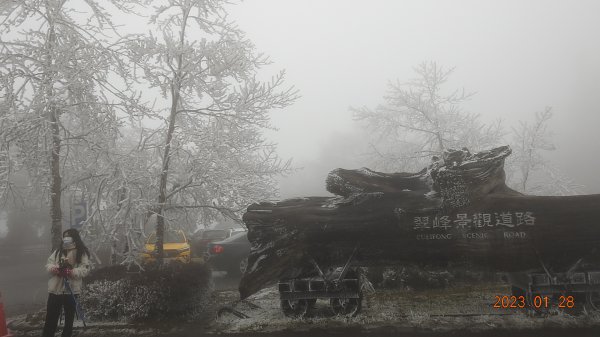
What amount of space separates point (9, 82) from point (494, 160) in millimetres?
8597

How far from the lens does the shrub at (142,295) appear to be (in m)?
7.53

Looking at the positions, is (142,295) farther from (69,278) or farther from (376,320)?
(376,320)

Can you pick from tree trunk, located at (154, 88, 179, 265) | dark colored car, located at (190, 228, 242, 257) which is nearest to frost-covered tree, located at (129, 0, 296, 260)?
tree trunk, located at (154, 88, 179, 265)

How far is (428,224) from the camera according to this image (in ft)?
22.7

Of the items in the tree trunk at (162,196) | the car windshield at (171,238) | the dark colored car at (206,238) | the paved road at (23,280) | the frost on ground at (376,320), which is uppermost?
the tree trunk at (162,196)

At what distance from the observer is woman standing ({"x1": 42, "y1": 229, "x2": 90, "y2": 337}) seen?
6.20 metres

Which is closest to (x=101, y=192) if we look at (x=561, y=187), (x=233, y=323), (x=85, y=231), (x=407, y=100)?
(x=85, y=231)

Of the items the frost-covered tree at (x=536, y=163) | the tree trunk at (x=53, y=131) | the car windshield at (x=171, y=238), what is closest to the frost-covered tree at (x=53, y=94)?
the tree trunk at (x=53, y=131)

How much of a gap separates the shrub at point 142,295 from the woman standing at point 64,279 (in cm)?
127

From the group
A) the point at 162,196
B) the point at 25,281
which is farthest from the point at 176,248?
the point at 25,281

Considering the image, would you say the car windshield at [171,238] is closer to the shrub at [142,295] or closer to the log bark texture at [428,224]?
the shrub at [142,295]

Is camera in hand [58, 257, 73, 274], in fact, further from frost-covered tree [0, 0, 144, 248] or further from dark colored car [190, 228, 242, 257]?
dark colored car [190, 228, 242, 257]

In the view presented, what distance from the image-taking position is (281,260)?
7191 mm

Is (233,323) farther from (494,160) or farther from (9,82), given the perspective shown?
(9,82)
